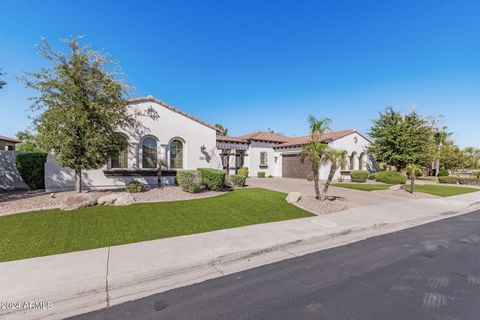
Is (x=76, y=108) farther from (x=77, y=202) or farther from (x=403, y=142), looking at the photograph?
(x=403, y=142)

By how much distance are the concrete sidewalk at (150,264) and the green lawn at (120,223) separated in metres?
0.53

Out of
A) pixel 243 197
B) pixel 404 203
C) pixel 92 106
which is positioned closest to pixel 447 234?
pixel 404 203

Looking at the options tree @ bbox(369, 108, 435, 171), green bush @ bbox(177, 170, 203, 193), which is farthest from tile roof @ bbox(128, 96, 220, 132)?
tree @ bbox(369, 108, 435, 171)

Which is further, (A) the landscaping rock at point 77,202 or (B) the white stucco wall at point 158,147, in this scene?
(B) the white stucco wall at point 158,147

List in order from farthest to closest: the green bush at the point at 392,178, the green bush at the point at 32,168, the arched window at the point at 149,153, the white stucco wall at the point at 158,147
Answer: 1. the green bush at the point at 392,178
2. the arched window at the point at 149,153
3. the green bush at the point at 32,168
4. the white stucco wall at the point at 158,147

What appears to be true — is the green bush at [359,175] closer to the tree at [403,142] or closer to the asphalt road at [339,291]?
the tree at [403,142]

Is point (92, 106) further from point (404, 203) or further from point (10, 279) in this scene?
point (404, 203)

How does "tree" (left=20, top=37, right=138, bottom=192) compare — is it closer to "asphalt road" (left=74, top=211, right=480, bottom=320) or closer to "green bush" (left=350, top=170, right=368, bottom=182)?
"asphalt road" (left=74, top=211, right=480, bottom=320)

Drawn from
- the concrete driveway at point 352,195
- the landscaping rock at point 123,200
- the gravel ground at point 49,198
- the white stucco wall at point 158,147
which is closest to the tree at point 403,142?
the concrete driveway at point 352,195

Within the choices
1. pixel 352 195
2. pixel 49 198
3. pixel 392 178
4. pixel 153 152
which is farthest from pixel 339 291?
pixel 392 178

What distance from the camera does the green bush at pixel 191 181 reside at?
11648mm

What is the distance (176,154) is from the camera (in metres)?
15.1

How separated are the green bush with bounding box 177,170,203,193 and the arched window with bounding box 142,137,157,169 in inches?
121

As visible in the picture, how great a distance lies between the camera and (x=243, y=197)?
11156mm
